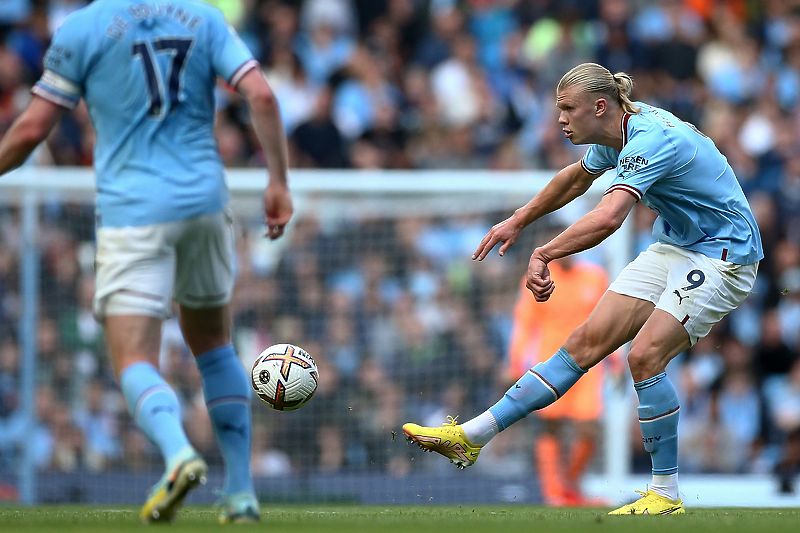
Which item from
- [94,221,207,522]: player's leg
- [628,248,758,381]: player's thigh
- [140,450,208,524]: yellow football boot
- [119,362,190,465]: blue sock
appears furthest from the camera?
[628,248,758,381]: player's thigh

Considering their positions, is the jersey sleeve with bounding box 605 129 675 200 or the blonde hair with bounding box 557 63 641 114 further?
the blonde hair with bounding box 557 63 641 114

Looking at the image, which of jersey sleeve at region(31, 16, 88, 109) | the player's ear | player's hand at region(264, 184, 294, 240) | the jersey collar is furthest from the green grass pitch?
Answer: the player's ear

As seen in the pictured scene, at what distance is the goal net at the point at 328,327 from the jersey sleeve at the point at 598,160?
398cm

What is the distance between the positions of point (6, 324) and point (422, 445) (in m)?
6.47

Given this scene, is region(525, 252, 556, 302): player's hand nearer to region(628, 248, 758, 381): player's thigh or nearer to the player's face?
region(628, 248, 758, 381): player's thigh

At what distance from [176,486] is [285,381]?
6.11 ft

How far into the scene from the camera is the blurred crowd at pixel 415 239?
10781mm

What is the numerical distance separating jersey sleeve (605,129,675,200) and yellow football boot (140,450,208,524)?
2.55 meters

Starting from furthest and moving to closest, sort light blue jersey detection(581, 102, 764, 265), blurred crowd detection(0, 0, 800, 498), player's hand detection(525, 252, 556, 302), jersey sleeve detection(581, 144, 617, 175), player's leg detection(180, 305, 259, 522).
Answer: blurred crowd detection(0, 0, 800, 498)
jersey sleeve detection(581, 144, 617, 175)
light blue jersey detection(581, 102, 764, 265)
player's hand detection(525, 252, 556, 302)
player's leg detection(180, 305, 259, 522)

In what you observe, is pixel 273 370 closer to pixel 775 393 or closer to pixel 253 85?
pixel 253 85

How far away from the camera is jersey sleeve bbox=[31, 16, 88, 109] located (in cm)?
475

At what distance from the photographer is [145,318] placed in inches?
183

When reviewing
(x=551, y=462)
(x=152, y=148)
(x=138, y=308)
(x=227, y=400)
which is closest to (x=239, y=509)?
(x=227, y=400)

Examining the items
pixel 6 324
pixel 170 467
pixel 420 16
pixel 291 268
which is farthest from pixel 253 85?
pixel 420 16
